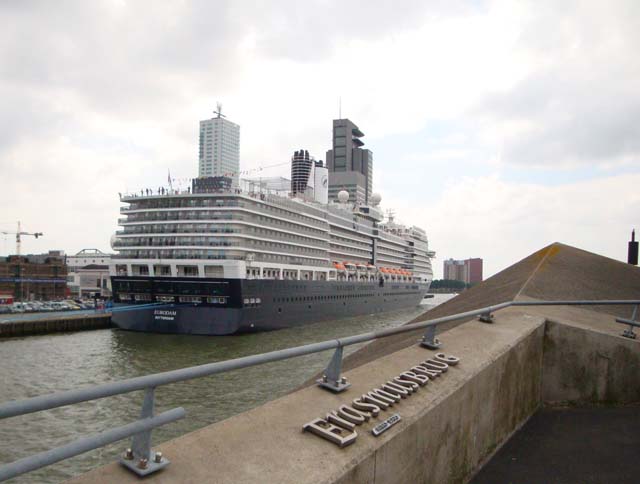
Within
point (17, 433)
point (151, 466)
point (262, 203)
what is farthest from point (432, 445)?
point (262, 203)

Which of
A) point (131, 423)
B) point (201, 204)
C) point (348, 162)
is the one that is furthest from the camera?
point (348, 162)

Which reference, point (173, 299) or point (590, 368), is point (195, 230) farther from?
point (590, 368)

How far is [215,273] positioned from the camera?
32.7 meters

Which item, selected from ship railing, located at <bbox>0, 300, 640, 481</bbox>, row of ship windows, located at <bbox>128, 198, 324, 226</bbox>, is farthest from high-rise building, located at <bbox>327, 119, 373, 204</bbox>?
ship railing, located at <bbox>0, 300, 640, 481</bbox>

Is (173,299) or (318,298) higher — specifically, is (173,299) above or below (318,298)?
above

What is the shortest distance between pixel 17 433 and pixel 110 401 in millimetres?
3144

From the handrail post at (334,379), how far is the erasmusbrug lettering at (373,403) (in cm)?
21

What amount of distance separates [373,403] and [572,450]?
8.57 feet

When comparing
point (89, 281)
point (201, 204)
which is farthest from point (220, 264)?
point (89, 281)

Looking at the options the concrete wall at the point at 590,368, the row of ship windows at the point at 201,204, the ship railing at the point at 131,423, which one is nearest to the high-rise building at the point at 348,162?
the row of ship windows at the point at 201,204

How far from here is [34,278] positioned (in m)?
69.0

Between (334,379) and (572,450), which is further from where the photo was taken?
(572,450)

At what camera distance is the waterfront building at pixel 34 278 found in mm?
66250

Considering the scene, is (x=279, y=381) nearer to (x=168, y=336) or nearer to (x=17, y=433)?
(x=17, y=433)
